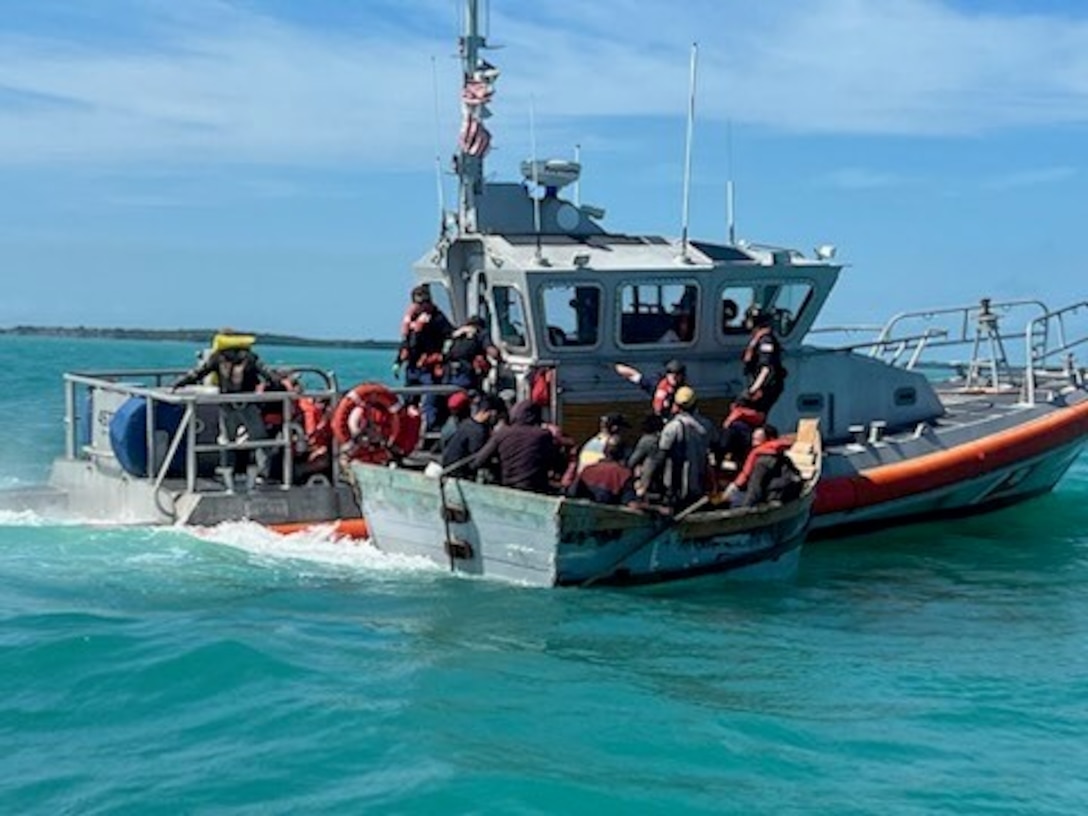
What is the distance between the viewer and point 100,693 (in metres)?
8.49

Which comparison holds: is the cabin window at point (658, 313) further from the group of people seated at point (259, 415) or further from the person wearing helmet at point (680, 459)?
the group of people seated at point (259, 415)

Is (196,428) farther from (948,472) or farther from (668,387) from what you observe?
(948,472)

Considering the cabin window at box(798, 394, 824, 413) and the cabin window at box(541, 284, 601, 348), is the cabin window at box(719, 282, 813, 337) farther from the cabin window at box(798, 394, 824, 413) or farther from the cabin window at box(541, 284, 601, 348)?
the cabin window at box(541, 284, 601, 348)

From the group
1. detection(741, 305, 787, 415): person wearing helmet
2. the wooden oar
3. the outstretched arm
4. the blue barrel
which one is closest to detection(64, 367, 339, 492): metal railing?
the blue barrel

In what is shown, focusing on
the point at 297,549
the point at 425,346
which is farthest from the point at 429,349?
the point at 297,549

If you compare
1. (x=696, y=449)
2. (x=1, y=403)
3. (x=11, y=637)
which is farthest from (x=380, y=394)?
(x=1, y=403)

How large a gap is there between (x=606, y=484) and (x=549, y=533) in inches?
25.3

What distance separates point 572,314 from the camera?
13148 millimetres

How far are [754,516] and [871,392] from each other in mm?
3386

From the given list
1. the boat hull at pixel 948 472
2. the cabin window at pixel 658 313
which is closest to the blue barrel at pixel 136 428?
the cabin window at pixel 658 313

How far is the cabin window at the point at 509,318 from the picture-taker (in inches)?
523

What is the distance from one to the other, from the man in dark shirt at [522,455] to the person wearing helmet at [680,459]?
71cm

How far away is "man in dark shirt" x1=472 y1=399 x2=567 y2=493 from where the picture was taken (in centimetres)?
1133

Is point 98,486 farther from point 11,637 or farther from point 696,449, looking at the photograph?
point 696,449
